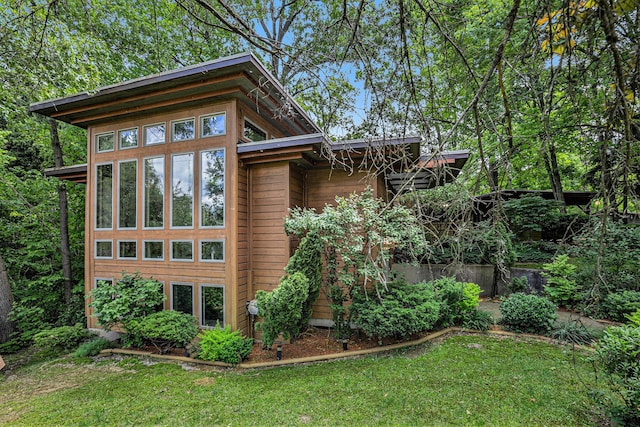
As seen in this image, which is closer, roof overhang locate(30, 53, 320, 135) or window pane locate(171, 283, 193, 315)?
roof overhang locate(30, 53, 320, 135)

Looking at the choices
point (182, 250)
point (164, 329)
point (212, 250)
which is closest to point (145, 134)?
point (182, 250)

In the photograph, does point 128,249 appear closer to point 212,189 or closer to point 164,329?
point 164,329

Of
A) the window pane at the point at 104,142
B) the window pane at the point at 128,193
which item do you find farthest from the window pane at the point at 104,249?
the window pane at the point at 104,142

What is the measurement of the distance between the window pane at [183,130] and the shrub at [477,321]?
22.9ft

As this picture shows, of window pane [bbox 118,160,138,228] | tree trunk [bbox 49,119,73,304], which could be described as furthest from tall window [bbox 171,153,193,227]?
tree trunk [bbox 49,119,73,304]

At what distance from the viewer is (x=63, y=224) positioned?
26.4ft

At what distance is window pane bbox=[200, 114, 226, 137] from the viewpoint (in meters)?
5.73

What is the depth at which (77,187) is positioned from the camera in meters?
8.80

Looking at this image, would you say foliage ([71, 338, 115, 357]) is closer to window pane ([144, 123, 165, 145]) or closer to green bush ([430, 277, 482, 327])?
window pane ([144, 123, 165, 145])

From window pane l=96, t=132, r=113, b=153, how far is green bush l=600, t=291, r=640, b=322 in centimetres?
1130

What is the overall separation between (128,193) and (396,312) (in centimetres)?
638

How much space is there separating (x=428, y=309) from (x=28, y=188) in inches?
458

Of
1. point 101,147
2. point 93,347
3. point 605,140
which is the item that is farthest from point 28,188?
point 605,140

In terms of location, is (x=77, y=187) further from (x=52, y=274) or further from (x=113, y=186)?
(x=113, y=186)
